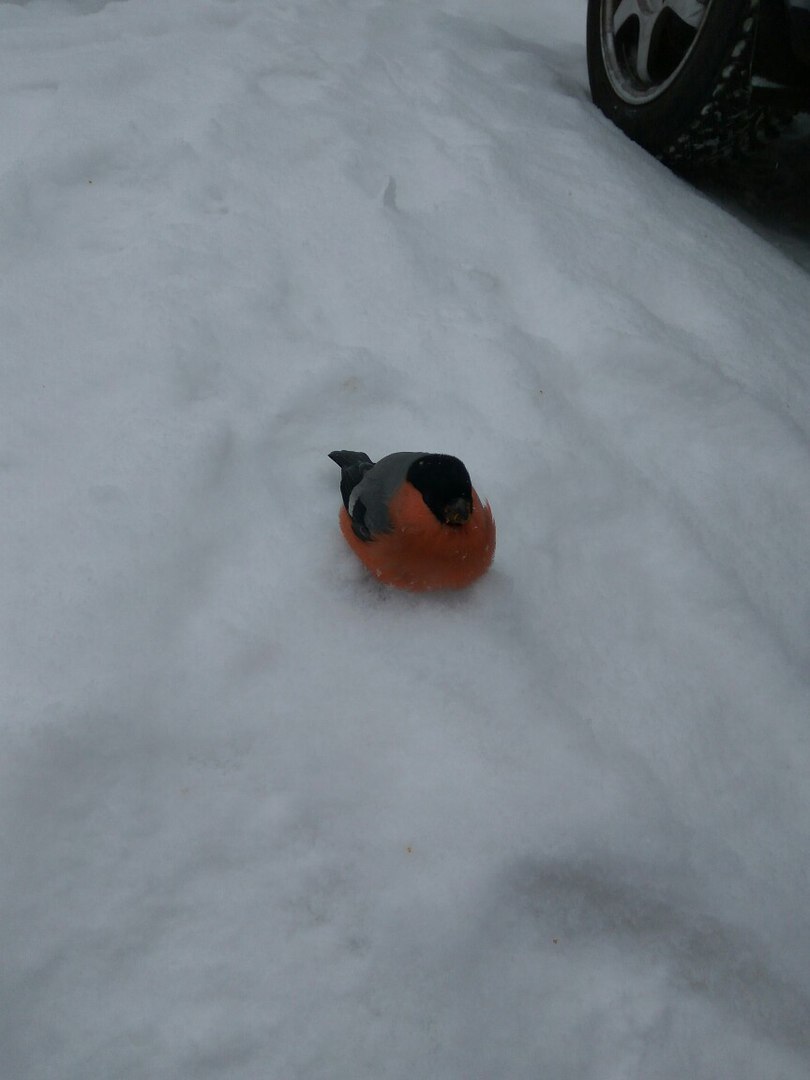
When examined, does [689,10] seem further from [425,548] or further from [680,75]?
[425,548]

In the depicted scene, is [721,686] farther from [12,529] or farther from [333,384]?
[12,529]

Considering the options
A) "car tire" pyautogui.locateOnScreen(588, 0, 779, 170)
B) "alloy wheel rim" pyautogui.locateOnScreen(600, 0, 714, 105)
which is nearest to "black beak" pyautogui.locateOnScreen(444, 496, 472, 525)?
"car tire" pyautogui.locateOnScreen(588, 0, 779, 170)

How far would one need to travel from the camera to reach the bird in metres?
1.91

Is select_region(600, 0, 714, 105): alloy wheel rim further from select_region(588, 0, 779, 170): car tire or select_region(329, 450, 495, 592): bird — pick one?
select_region(329, 450, 495, 592): bird

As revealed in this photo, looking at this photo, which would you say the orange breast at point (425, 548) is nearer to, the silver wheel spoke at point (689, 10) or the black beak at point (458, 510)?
the black beak at point (458, 510)

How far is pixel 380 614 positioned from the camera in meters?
2.05

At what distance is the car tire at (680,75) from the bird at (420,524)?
2.15 m

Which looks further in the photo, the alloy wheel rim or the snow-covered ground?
the alloy wheel rim

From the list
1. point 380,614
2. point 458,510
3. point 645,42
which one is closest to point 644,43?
point 645,42

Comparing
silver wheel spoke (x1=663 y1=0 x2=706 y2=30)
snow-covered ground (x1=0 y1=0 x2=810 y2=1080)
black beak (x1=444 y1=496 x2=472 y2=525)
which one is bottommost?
snow-covered ground (x1=0 y1=0 x2=810 y2=1080)

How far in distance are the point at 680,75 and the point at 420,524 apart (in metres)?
2.42

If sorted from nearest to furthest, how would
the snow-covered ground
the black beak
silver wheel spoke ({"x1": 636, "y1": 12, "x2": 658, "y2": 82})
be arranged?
the snow-covered ground, the black beak, silver wheel spoke ({"x1": 636, "y1": 12, "x2": 658, "y2": 82})

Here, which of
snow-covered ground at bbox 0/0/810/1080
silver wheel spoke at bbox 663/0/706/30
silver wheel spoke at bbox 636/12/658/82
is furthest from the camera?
silver wheel spoke at bbox 636/12/658/82

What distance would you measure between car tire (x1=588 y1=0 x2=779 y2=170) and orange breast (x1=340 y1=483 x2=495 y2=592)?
2146 millimetres
